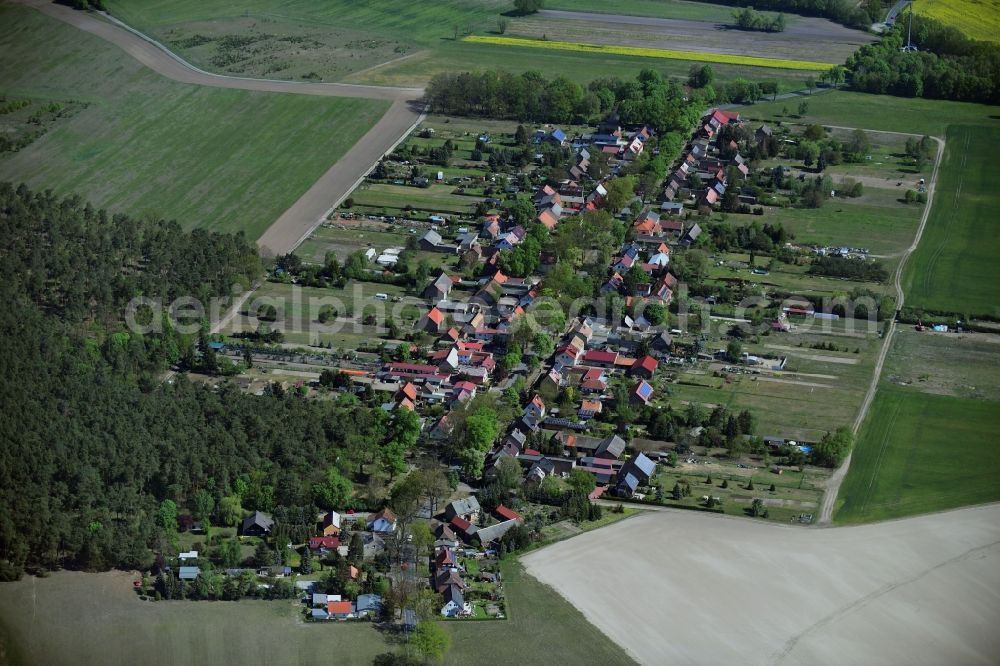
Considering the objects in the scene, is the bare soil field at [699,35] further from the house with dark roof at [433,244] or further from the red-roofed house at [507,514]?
the red-roofed house at [507,514]

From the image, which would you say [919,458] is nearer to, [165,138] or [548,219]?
[548,219]

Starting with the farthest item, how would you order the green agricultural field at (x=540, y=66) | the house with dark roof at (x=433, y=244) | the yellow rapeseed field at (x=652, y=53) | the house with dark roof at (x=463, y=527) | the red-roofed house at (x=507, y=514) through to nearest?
the yellow rapeseed field at (x=652, y=53)
the green agricultural field at (x=540, y=66)
the house with dark roof at (x=433, y=244)
the red-roofed house at (x=507, y=514)
the house with dark roof at (x=463, y=527)

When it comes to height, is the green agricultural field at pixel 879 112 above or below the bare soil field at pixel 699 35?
below

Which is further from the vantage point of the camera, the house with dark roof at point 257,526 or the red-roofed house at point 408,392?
the red-roofed house at point 408,392

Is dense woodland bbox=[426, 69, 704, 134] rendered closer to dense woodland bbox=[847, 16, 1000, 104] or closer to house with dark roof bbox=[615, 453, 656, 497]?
dense woodland bbox=[847, 16, 1000, 104]

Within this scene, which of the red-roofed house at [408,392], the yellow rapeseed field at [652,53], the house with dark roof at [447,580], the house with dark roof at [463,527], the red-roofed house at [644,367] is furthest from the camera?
the yellow rapeseed field at [652,53]

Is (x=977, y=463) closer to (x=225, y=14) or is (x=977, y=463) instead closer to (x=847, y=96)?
(x=847, y=96)

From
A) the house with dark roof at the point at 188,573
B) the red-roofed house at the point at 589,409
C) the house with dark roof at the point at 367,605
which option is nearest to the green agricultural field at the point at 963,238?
the red-roofed house at the point at 589,409

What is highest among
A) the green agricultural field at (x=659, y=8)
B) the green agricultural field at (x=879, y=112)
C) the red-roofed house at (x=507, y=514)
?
the green agricultural field at (x=659, y=8)
